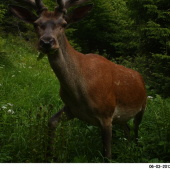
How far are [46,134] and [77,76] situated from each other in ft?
2.97

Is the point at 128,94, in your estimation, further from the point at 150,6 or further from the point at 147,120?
the point at 150,6

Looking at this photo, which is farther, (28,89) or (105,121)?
(28,89)

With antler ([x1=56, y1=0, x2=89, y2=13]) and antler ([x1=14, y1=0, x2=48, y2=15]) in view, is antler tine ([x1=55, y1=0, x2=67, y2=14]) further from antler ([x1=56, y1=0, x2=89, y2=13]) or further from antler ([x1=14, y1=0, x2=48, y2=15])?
antler ([x1=14, y1=0, x2=48, y2=15])

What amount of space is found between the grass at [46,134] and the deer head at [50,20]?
676 mm

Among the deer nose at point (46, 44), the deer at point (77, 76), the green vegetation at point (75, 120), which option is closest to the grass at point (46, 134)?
the green vegetation at point (75, 120)

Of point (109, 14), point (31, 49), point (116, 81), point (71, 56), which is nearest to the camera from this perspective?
point (71, 56)

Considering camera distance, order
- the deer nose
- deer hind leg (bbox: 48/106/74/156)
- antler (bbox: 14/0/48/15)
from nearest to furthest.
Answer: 1. the deer nose
2. antler (bbox: 14/0/48/15)
3. deer hind leg (bbox: 48/106/74/156)

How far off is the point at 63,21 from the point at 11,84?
11.0 ft

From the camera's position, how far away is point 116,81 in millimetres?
3732

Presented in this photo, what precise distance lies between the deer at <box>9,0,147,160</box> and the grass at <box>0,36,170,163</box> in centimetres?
23

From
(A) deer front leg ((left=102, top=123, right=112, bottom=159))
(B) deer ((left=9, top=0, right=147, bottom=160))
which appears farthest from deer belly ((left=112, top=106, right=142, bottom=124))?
(A) deer front leg ((left=102, top=123, right=112, bottom=159))

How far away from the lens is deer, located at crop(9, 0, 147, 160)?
118 inches

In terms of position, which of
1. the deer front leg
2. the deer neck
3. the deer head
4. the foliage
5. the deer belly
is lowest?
the deer front leg

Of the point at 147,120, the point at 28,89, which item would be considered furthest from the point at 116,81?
the point at 28,89
